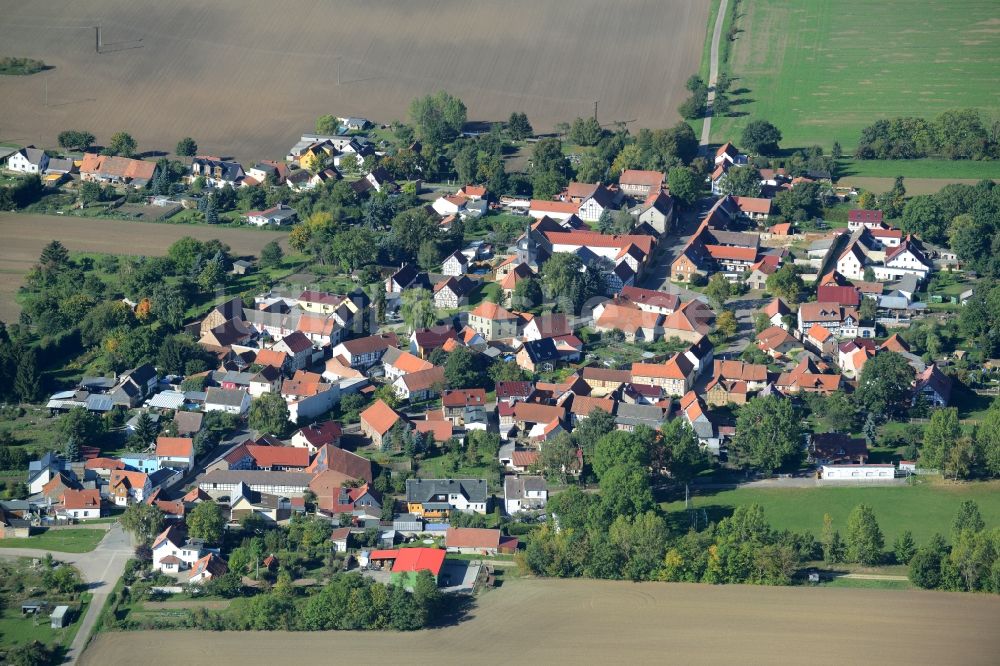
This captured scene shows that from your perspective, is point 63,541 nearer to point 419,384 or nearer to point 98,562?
point 98,562

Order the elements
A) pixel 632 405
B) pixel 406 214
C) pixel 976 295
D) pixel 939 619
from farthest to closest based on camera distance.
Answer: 1. pixel 406 214
2. pixel 976 295
3. pixel 632 405
4. pixel 939 619

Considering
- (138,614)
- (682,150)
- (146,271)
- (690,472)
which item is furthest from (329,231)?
(138,614)

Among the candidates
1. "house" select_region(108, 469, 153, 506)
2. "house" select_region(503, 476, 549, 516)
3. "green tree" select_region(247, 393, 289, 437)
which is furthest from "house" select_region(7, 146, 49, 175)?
"house" select_region(503, 476, 549, 516)

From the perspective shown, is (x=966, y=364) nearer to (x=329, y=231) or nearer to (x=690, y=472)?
(x=690, y=472)

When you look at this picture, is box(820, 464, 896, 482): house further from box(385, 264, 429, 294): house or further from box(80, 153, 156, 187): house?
box(80, 153, 156, 187): house

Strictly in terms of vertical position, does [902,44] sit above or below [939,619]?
above

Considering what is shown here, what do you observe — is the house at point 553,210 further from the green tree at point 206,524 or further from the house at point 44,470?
the green tree at point 206,524
